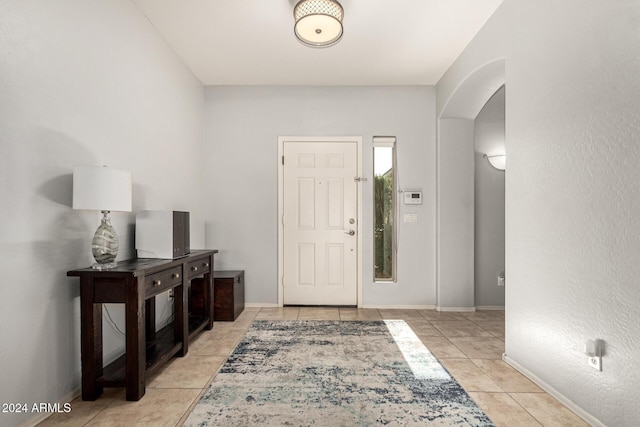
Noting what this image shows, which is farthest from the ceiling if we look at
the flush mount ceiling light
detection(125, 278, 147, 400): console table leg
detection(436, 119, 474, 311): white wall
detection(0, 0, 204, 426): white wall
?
detection(125, 278, 147, 400): console table leg

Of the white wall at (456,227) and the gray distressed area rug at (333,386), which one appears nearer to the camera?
the gray distressed area rug at (333,386)

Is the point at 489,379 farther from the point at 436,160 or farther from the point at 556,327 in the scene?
the point at 436,160

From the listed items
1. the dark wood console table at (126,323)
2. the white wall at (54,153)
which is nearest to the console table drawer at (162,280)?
the dark wood console table at (126,323)

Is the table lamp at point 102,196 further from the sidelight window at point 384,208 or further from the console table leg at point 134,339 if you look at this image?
the sidelight window at point 384,208

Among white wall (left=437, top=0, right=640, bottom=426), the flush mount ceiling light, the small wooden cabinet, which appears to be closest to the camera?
white wall (left=437, top=0, right=640, bottom=426)

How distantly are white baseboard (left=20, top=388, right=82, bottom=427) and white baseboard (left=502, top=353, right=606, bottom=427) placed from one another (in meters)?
2.88

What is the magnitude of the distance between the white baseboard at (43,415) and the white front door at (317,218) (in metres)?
2.47

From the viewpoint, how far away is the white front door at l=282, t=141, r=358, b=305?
4277mm

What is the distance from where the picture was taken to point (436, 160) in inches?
167

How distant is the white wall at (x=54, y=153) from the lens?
5.35 feet

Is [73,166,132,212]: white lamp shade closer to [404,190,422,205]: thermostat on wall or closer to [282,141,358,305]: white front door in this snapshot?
[282,141,358,305]: white front door

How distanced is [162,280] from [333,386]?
136 cm

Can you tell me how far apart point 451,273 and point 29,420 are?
3.92 metres

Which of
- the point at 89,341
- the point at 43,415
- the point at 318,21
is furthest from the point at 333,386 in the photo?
the point at 318,21
